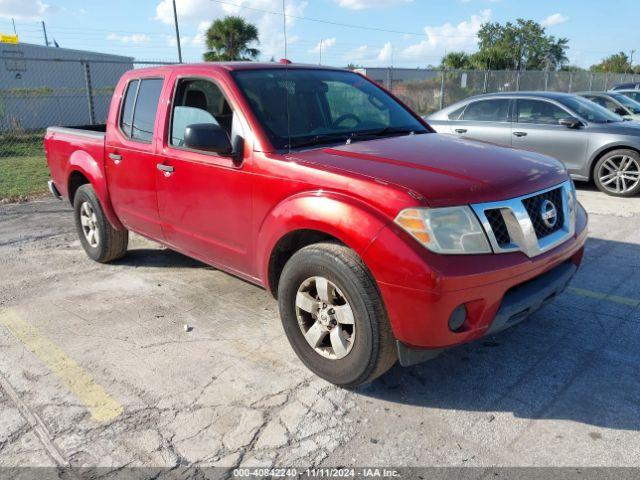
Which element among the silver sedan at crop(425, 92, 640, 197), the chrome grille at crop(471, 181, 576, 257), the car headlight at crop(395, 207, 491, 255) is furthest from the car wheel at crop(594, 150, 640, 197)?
the car headlight at crop(395, 207, 491, 255)

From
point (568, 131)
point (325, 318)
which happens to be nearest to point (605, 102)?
point (568, 131)

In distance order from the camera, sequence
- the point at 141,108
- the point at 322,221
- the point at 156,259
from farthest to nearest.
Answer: the point at 156,259
the point at 141,108
the point at 322,221

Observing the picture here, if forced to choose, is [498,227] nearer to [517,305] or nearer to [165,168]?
[517,305]

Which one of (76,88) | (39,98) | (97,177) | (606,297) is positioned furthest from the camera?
(76,88)

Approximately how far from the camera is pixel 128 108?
4703mm

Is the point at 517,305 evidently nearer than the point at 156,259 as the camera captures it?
Yes

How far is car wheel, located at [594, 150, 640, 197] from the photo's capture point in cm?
805

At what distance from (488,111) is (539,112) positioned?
33.2 inches

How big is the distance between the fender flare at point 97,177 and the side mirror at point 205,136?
1.98 metres

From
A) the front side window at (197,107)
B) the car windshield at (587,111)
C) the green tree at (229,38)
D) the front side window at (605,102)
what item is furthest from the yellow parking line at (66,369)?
the green tree at (229,38)

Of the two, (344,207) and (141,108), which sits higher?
(141,108)

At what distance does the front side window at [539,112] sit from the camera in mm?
8639

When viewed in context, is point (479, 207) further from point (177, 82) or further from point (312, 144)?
point (177, 82)

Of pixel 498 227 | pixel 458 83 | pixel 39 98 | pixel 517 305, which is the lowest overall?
pixel 517 305
